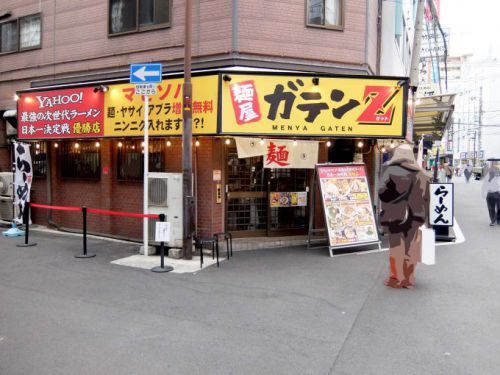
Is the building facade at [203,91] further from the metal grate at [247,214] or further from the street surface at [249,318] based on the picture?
the street surface at [249,318]

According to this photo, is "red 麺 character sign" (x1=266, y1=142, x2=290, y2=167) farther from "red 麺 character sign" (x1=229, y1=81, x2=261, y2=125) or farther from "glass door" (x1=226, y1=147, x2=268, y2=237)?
"red 麺 character sign" (x1=229, y1=81, x2=261, y2=125)

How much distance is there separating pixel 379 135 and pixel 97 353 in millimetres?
7179

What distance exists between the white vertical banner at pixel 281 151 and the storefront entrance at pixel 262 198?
1.97 feet

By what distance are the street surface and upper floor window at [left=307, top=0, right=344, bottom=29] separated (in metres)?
5.56

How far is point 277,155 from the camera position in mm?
9672

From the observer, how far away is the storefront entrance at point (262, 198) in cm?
1005

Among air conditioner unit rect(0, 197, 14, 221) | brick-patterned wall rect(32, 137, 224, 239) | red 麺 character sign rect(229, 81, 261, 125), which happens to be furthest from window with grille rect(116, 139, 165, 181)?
air conditioner unit rect(0, 197, 14, 221)

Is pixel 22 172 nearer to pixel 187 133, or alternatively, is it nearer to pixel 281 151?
pixel 187 133

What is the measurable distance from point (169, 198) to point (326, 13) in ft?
19.1

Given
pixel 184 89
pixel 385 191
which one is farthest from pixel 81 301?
pixel 385 191

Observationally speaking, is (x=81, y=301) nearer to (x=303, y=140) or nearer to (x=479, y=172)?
(x=303, y=140)

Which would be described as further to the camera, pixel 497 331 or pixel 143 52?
pixel 143 52

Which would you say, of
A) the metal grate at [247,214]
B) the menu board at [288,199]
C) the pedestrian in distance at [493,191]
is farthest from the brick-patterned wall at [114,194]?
the pedestrian in distance at [493,191]

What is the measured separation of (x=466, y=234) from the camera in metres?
12.4
